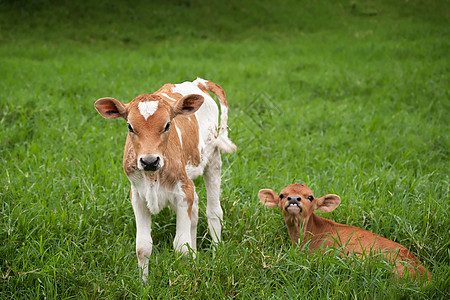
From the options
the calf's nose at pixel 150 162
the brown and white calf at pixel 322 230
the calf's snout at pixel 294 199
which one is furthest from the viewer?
the calf's snout at pixel 294 199

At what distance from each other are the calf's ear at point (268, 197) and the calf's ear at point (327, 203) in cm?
38

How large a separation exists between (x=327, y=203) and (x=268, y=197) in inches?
21.1

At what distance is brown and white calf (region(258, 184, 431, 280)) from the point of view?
11.1 feet

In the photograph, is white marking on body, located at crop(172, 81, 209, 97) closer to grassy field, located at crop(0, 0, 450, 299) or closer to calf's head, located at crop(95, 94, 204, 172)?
calf's head, located at crop(95, 94, 204, 172)

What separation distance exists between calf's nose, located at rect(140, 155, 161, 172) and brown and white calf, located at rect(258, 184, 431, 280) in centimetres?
135

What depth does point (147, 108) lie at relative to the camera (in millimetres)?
2945

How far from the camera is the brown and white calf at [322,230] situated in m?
3.39

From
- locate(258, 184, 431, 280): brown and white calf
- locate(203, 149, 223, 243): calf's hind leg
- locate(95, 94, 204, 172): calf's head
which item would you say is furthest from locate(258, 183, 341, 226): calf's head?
locate(95, 94, 204, 172): calf's head

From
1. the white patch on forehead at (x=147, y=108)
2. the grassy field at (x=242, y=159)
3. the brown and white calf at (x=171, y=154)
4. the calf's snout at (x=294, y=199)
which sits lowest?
the grassy field at (x=242, y=159)

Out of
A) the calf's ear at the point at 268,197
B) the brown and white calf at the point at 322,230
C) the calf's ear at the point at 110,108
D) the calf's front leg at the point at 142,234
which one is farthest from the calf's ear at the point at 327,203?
the calf's ear at the point at 110,108

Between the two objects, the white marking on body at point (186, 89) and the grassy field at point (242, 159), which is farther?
the white marking on body at point (186, 89)

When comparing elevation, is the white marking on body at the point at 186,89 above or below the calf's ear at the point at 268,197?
above

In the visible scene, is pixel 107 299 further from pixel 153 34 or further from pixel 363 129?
pixel 153 34

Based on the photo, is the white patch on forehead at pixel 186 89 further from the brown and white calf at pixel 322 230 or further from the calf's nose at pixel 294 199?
the calf's nose at pixel 294 199
